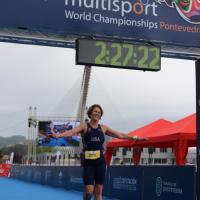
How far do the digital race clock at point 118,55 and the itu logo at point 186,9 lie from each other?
1419mm

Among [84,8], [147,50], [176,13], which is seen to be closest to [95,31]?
[84,8]

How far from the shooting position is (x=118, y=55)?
32.3 ft

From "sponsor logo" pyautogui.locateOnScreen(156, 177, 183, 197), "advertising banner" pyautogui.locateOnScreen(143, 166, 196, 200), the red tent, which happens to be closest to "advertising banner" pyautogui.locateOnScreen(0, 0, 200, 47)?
"advertising banner" pyautogui.locateOnScreen(143, 166, 196, 200)

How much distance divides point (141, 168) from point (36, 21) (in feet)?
15.8

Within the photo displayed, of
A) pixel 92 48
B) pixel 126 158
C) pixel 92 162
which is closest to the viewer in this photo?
pixel 92 162

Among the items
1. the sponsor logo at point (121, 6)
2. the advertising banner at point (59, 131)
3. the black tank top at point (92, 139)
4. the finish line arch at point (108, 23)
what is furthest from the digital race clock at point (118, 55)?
the advertising banner at point (59, 131)

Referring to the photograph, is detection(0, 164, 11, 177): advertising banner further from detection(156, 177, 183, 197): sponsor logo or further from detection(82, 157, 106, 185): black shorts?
detection(82, 157, 106, 185): black shorts

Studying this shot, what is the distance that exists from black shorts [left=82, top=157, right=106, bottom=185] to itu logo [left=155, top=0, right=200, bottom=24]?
17.5 feet

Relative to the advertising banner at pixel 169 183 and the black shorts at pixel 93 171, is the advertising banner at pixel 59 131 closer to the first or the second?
the advertising banner at pixel 169 183

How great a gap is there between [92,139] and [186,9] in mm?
5487

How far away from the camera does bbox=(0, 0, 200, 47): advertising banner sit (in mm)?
10000

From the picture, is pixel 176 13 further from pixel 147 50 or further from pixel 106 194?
pixel 106 194

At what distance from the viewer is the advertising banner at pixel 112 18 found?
1000 centimetres

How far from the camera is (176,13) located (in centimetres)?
1106
